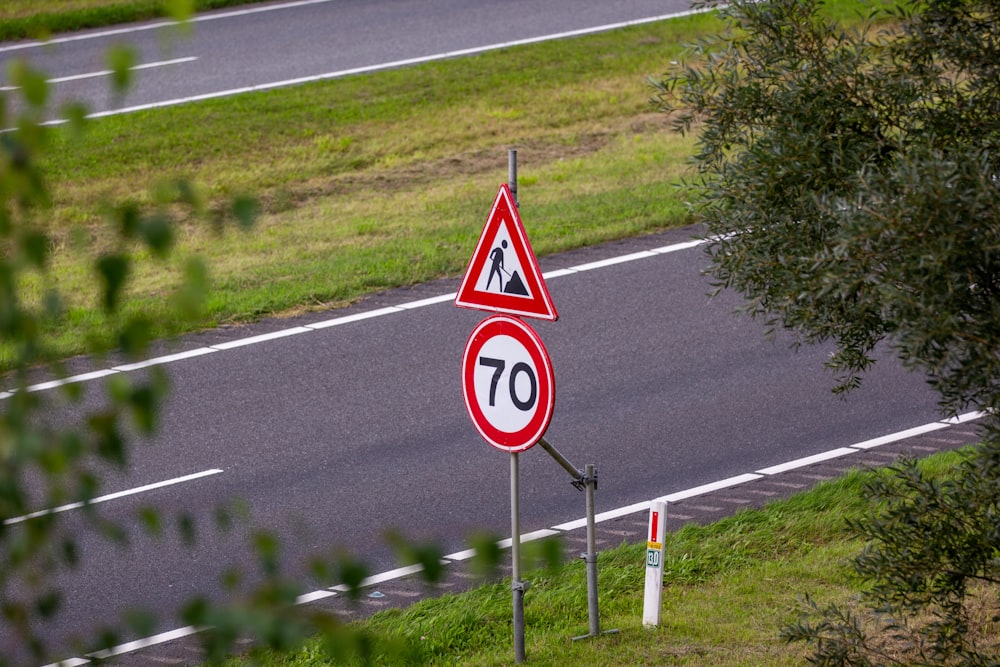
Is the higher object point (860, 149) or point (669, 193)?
point (860, 149)

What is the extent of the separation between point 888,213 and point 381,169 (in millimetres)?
12432

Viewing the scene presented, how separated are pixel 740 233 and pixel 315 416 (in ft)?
17.8

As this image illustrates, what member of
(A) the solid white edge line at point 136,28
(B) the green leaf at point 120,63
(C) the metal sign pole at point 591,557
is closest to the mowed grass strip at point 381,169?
(A) the solid white edge line at point 136,28

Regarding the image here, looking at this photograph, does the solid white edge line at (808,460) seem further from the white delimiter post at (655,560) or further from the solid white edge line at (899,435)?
the white delimiter post at (655,560)

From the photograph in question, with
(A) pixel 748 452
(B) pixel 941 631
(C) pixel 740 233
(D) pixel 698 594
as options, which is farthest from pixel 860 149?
(A) pixel 748 452

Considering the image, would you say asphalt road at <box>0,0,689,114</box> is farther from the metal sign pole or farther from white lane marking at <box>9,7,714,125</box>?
the metal sign pole

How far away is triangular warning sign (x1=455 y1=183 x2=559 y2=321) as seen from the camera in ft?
21.1

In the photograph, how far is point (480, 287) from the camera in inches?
260

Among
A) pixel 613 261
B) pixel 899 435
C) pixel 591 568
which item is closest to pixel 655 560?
pixel 591 568

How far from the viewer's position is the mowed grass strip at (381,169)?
13117 millimetres

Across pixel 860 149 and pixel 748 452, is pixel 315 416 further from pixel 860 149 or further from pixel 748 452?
pixel 860 149

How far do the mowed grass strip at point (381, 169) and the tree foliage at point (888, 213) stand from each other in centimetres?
736

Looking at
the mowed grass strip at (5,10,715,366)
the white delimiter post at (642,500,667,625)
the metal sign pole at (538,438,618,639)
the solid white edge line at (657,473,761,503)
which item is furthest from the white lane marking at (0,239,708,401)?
the white delimiter post at (642,500,667,625)

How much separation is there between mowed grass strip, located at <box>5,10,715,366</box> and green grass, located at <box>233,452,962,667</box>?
212 inches
